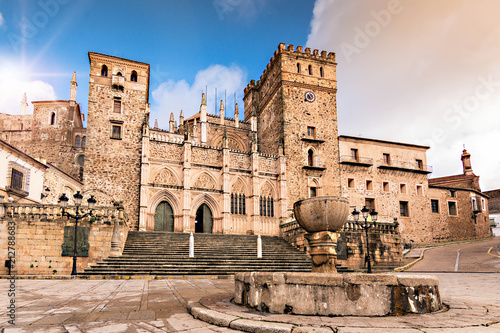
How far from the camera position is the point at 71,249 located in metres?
18.0

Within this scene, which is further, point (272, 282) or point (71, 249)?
point (71, 249)

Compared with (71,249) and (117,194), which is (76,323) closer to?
(71,249)

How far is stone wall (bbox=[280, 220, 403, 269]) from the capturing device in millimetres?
22297

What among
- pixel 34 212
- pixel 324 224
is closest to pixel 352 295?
pixel 324 224

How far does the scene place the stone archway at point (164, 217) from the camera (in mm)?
27391

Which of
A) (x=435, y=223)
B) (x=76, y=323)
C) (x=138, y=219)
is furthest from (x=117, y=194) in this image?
(x=435, y=223)

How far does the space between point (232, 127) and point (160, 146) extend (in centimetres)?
1208

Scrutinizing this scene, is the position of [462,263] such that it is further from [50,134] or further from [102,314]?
[50,134]

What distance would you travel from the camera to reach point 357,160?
35469mm

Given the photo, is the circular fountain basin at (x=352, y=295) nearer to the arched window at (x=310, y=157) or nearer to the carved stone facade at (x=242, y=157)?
the carved stone facade at (x=242, y=157)

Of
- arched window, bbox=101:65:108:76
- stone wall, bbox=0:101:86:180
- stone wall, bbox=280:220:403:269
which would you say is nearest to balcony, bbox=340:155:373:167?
stone wall, bbox=280:220:403:269

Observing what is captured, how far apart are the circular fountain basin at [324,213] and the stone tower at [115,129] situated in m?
21.3

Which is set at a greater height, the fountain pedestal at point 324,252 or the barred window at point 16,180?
the barred window at point 16,180

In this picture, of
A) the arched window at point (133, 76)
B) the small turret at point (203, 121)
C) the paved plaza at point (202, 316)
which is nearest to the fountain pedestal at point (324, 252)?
the paved plaza at point (202, 316)
